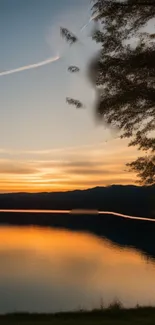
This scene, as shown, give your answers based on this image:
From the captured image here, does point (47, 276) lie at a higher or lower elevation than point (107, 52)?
lower

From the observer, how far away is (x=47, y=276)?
2109 inches

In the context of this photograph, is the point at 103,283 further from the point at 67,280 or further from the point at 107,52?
the point at 107,52

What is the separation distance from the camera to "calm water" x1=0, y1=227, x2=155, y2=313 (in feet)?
128

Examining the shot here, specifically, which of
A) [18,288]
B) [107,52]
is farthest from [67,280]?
[107,52]

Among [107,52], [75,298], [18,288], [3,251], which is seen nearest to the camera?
[107,52]

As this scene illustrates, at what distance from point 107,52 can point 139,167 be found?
4102mm

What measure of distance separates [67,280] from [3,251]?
29.8 m

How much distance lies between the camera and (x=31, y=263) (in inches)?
2527

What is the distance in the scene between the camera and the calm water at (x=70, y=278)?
128ft

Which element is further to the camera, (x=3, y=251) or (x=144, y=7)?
(x=3, y=251)

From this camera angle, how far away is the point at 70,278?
52.9m

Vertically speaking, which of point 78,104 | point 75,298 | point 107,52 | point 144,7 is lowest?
point 75,298

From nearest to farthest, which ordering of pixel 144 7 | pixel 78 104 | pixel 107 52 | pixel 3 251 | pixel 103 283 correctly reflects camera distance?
1. pixel 144 7
2. pixel 107 52
3. pixel 78 104
4. pixel 103 283
5. pixel 3 251

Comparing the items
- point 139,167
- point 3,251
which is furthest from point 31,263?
point 139,167
